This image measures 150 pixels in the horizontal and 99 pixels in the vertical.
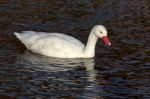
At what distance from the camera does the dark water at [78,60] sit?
1556cm

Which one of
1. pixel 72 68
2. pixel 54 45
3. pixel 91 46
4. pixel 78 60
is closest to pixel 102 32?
pixel 91 46

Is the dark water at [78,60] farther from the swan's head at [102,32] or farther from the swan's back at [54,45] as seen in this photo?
the swan's head at [102,32]

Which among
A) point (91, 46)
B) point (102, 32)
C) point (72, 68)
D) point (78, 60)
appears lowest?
point (78, 60)

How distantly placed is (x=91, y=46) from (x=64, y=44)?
0.82m

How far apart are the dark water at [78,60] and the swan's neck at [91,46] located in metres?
0.30

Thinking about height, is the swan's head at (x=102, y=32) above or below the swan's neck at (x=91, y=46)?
above

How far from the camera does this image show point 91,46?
19438mm

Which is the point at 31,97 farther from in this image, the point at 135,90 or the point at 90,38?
the point at 90,38

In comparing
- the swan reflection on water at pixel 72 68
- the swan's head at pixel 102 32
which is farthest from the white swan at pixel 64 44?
the swan reflection on water at pixel 72 68

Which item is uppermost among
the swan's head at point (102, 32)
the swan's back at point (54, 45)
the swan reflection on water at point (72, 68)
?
the swan's head at point (102, 32)

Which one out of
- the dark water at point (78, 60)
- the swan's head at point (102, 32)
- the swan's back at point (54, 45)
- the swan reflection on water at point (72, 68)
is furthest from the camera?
the swan's back at point (54, 45)

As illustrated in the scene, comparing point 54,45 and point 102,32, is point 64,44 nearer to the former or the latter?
point 54,45

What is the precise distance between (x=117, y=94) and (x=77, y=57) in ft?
14.1

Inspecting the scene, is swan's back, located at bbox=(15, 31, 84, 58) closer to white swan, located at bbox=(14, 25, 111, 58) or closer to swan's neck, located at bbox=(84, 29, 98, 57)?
white swan, located at bbox=(14, 25, 111, 58)
